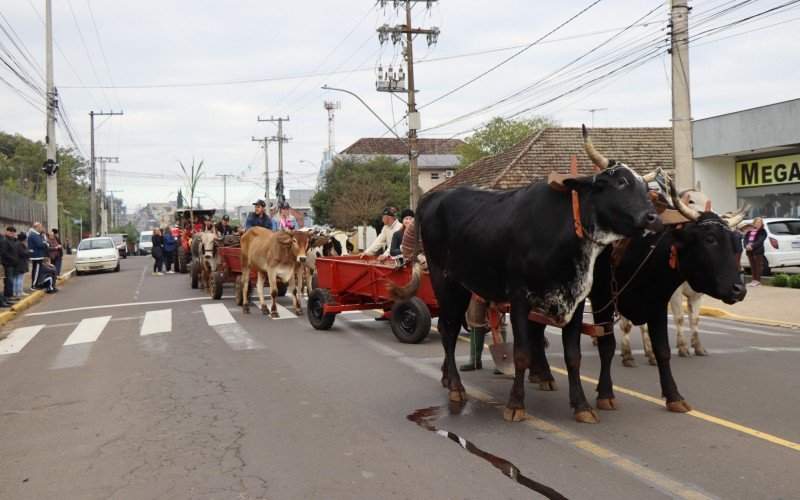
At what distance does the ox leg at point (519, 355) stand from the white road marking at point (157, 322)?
823cm

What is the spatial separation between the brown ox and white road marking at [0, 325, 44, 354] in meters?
3.95

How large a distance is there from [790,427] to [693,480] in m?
1.79

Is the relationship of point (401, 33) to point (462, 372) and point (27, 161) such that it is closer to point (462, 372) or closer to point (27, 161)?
point (462, 372)

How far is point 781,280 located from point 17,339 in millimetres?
16861

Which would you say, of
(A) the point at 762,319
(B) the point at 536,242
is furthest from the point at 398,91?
(B) the point at 536,242

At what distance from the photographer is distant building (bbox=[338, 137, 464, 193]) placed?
79.2 m

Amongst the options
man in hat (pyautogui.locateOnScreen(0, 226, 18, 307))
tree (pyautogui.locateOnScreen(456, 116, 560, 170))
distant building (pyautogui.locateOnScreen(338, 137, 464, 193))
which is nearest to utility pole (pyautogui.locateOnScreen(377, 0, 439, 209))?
man in hat (pyautogui.locateOnScreen(0, 226, 18, 307))

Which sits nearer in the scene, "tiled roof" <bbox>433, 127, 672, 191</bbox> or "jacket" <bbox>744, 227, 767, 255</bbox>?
"jacket" <bbox>744, 227, 767, 255</bbox>

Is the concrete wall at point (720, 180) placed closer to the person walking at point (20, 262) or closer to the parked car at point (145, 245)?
the person walking at point (20, 262)

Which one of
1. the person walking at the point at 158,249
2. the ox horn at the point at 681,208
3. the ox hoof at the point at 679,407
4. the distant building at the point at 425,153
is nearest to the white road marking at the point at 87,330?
the ox hoof at the point at 679,407

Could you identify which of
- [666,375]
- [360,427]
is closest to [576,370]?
[666,375]

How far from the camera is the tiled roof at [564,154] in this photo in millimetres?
31731

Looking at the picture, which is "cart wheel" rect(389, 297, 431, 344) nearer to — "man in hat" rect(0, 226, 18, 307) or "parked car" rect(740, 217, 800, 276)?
"man in hat" rect(0, 226, 18, 307)

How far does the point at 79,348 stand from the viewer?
11.7 m
